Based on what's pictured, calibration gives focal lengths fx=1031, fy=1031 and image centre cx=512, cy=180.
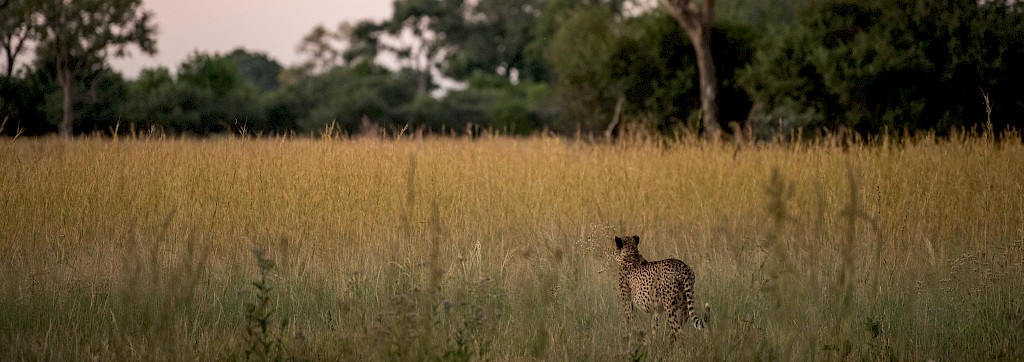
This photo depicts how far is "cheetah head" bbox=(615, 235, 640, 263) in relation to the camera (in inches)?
176

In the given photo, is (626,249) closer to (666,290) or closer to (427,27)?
(666,290)

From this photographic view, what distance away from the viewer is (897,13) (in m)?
16.3

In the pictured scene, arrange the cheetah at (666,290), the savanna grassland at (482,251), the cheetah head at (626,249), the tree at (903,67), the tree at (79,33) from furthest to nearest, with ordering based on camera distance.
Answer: the tree at (79,33) < the tree at (903,67) < the cheetah head at (626,249) < the cheetah at (666,290) < the savanna grassland at (482,251)

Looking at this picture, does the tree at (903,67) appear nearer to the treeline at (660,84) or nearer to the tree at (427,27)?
the treeline at (660,84)

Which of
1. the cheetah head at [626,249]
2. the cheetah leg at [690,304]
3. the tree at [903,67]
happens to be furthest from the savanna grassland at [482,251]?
the tree at [903,67]

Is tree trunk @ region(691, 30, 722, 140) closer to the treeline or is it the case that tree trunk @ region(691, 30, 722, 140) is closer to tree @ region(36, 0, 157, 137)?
the treeline

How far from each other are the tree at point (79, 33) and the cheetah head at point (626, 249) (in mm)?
24133

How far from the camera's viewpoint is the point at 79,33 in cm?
2697

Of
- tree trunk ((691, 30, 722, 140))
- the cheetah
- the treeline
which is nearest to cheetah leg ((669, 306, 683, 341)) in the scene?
the cheetah

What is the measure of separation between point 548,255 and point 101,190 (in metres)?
3.14

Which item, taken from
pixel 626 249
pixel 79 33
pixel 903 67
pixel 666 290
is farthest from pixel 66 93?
pixel 666 290

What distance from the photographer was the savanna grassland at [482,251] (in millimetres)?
3893

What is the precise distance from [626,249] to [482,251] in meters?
1.69

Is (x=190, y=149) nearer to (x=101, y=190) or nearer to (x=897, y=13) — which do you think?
(x=101, y=190)
